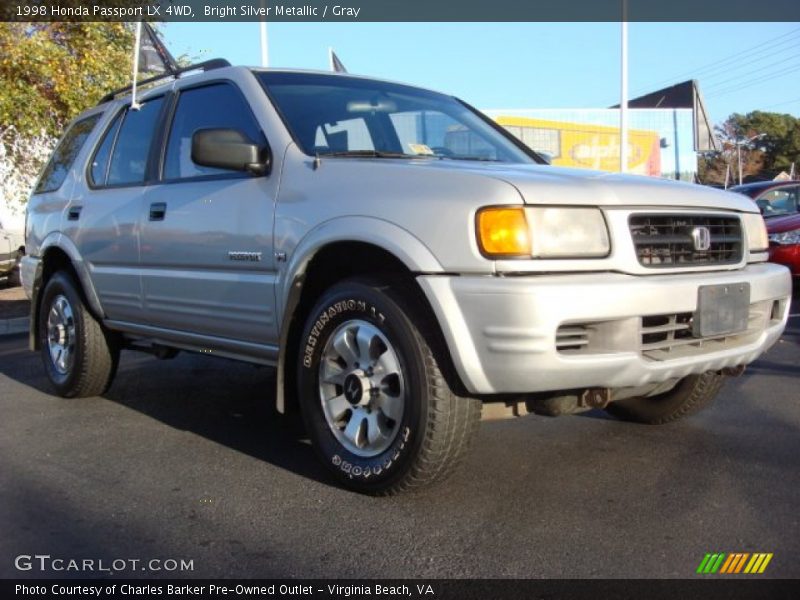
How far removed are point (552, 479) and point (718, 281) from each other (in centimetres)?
109

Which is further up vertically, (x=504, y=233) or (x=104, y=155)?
(x=104, y=155)

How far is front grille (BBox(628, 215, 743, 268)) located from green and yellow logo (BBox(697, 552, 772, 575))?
1074 mm

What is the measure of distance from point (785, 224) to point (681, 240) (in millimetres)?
7784

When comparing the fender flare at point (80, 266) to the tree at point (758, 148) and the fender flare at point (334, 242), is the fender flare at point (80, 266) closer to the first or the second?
the fender flare at point (334, 242)

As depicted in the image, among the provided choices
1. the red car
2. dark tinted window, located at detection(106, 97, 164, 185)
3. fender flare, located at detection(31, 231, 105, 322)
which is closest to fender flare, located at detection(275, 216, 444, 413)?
dark tinted window, located at detection(106, 97, 164, 185)

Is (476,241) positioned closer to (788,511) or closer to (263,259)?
(263,259)

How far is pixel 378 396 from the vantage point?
3.17 m

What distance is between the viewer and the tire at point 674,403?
3.95 metres

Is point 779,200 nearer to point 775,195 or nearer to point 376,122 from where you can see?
point 775,195

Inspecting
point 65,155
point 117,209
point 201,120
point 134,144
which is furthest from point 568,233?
point 65,155

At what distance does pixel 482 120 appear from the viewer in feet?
15.8

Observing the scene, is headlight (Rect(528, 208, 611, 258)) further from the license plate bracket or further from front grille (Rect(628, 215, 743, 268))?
the license plate bracket

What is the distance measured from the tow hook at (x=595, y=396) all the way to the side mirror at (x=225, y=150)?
1.80 metres

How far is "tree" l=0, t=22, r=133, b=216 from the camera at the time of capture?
33.6 ft
